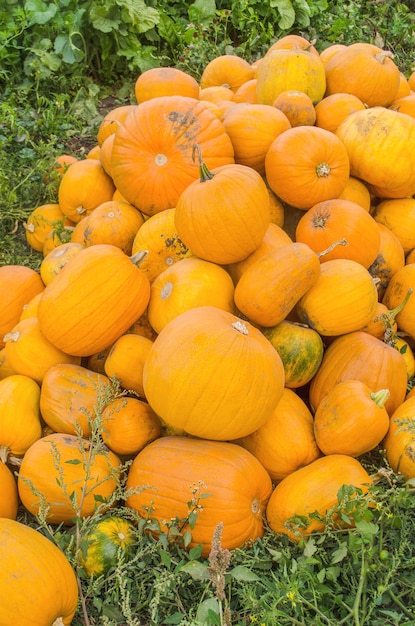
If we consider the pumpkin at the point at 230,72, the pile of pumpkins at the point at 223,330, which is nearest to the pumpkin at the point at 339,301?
the pile of pumpkins at the point at 223,330

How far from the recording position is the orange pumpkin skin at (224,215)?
2.61 metres

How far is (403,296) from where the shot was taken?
3076 millimetres

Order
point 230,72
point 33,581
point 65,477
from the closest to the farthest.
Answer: point 33,581
point 65,477
point 230,72

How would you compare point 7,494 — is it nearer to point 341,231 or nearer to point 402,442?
point 402,442

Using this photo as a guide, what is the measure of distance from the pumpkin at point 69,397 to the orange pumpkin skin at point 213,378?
341mm

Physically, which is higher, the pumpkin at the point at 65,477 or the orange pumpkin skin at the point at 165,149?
the orange pumpkin skin at the point at 165,149

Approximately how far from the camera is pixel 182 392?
2232 millimetres

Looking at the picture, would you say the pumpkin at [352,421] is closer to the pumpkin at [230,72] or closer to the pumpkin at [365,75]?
the pumpkin at [365,75]

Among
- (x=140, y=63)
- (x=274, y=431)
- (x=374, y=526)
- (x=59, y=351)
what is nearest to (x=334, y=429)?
(x=274, y=431)

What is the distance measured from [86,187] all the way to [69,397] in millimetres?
1703

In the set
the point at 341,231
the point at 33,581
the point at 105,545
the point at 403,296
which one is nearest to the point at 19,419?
the point at 105,545

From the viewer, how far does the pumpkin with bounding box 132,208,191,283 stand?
302cm

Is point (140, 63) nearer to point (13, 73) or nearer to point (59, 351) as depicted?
point (13, 73)

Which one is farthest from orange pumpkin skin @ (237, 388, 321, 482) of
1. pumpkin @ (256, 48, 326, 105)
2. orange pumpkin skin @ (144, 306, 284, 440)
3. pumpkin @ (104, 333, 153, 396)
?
pumpkin @ (256, 48, 326, 105)
